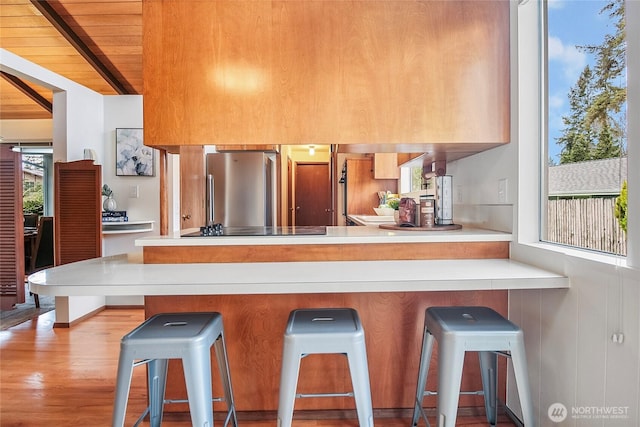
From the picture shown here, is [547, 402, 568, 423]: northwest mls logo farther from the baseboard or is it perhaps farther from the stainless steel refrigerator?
the baseboard

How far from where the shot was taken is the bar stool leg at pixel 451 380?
1415mm

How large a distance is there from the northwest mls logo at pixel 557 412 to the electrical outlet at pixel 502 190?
91 cm

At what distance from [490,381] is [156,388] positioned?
1.53 m

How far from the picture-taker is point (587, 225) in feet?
4.60

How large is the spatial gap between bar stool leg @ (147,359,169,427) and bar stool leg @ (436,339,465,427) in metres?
1.20

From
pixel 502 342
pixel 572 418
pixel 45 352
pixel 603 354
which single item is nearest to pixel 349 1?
pixel 502 342

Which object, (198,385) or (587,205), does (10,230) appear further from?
(587,205)

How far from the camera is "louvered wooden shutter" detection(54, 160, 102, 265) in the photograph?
3455 millimetres

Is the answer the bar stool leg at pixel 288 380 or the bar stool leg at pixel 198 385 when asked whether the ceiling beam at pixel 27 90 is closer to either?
the bar stool leg at pixel 198 385

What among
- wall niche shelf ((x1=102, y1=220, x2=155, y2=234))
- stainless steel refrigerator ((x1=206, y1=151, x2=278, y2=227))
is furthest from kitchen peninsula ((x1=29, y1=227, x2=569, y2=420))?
stainless steel refrigerator ((x1=206, y1=151, x2=278, y2=227))

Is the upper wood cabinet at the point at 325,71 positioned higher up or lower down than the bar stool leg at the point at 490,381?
higher up

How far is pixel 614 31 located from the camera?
1255mm

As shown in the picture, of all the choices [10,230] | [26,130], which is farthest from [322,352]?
[26,130]

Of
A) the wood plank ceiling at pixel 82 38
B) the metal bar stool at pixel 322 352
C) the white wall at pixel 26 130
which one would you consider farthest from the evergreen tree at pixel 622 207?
the white wall at pixel 26 130
